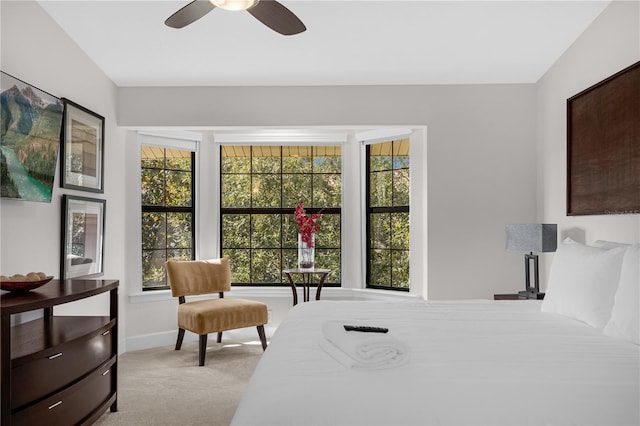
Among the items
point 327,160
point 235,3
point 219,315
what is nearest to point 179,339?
point 219,315

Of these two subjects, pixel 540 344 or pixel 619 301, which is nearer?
pixel 540 344

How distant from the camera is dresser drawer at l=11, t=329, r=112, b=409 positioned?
2.21 meters

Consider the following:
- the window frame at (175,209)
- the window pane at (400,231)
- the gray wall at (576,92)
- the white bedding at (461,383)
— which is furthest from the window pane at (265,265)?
the white bedding at (461,383)

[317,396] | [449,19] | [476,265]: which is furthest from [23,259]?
[476,265]

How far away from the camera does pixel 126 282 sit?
475cm

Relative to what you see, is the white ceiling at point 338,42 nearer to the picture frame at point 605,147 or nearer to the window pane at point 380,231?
the picture frame at point 605,147

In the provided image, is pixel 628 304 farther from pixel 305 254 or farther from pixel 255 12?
pixel 305 254

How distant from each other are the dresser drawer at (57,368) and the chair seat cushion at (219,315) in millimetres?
1182

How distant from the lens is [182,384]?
12.2 feet

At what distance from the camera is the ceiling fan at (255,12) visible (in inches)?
87.7

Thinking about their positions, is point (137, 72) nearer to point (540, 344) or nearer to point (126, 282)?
point (126, 282)

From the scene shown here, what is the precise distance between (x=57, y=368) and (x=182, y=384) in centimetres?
137

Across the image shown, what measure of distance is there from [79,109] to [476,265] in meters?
3.61

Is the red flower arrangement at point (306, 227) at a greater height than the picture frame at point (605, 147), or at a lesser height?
lesser
